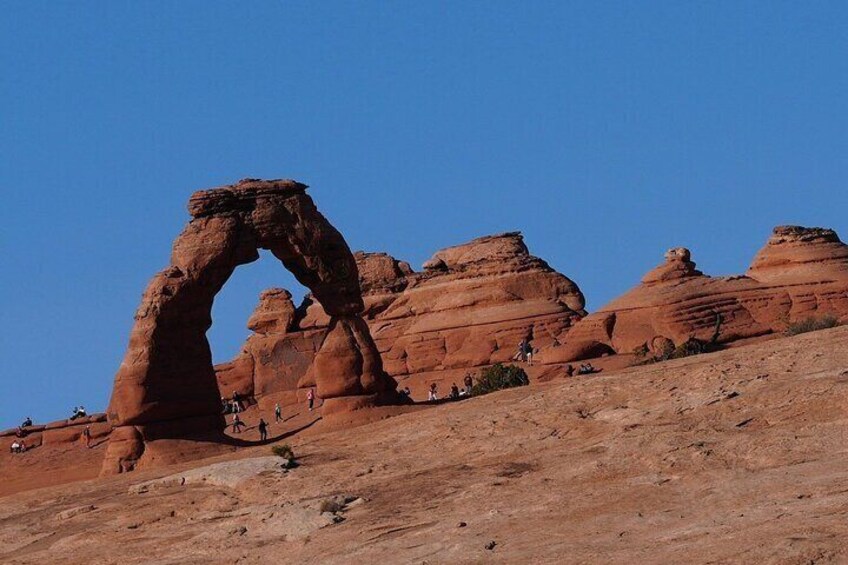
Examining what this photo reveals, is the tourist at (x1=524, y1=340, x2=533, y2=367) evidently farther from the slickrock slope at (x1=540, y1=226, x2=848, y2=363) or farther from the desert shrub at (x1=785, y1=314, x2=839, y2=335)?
the desert shrub at (x1=785, y1=314, x2=839, y2=335)

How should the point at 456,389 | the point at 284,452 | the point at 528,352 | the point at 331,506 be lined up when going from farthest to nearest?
1. the point at 528,352
2. the point at 456,389
3. the point at 284,452
4. the point at 331,506

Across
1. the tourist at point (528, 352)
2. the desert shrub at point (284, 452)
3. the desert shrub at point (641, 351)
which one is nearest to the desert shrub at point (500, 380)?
the desert shrub at point (641, 351)

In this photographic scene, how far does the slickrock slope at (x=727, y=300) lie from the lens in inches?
1839

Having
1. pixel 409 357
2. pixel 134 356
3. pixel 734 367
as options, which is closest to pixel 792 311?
pixel 409 357

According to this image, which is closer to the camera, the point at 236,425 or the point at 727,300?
the point at 236,425

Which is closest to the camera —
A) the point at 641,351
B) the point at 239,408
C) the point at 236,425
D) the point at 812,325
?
the point at 812,325

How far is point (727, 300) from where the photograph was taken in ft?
157

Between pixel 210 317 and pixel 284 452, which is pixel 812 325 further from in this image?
pixel 284 452

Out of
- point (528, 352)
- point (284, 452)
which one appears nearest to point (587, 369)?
point (528, 352)

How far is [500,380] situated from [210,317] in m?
10.8

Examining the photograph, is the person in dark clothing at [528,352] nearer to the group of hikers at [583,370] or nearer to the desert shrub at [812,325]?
the group of hikers at [583,370]

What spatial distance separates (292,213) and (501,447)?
13.6 meters

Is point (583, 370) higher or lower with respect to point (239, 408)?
lower

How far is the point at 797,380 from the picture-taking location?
20047 millimetres
